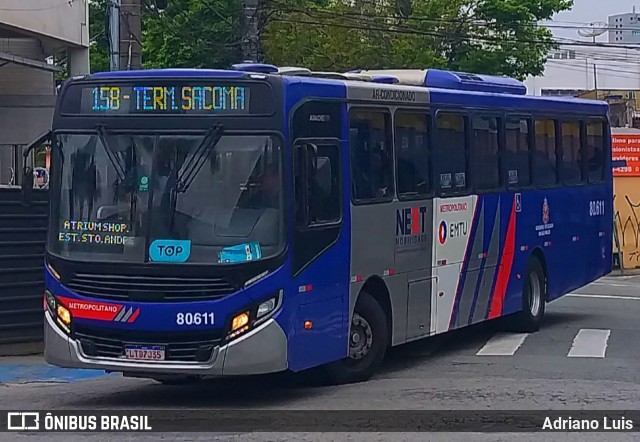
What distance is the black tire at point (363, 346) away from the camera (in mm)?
12266

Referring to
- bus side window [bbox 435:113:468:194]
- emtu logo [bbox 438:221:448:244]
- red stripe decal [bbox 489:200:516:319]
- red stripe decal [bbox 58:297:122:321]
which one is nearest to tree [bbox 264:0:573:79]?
red stripe decal [bbox 489:200:516:319]

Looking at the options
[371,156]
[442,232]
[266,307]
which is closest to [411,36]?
[442,232]

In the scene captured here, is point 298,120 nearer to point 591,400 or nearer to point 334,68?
point 591,400

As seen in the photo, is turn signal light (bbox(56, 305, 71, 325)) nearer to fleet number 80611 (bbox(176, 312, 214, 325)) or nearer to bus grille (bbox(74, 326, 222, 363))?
bus grille (bbox(74, 326, 222, 363))

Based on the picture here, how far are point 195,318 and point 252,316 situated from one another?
1.64 ft

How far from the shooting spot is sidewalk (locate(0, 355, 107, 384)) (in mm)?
13867

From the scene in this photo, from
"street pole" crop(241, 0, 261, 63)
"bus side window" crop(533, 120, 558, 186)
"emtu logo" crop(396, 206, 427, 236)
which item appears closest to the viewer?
"emtu logo" crop(396, 206, 427, 236)

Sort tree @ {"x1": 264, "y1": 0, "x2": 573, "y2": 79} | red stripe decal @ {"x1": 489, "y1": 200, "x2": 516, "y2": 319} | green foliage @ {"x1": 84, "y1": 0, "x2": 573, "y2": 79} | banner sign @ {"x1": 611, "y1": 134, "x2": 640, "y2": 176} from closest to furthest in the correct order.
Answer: red stripe decal @ {"x1": 489, "y1": 200, "x2": 516, "y2": 319} < banner sign @ {"x1": 611, "y1": 134, "x2": 640, "y2": 176} < green foliage @ {"x1": 84, "y1": 0, "x2": 573, "y2": 79} < tree @ {"x1": 264, "y1": 0, "x2": 573, "y2": 79}

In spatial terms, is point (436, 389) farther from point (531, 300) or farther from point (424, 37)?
point (424, 37)

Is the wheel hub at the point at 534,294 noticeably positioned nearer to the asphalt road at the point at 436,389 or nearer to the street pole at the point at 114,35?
the asphalt road at the point at 436,389

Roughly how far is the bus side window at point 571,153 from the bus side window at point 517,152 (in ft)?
4.89

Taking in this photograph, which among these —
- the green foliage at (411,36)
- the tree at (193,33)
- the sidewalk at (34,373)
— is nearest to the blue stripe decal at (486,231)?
the sidewalk at (34,373)

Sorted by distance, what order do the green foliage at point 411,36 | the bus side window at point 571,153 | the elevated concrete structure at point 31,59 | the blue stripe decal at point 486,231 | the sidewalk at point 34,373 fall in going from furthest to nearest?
the green foliage at point 411,36
the elevated concrete structure at point 31,59
the bus side window at point 571,153
the blue stripe decal at point 486,231
the sidewalk at point 34,373

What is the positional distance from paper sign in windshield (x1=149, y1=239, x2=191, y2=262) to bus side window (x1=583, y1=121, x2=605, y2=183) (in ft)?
32.9
